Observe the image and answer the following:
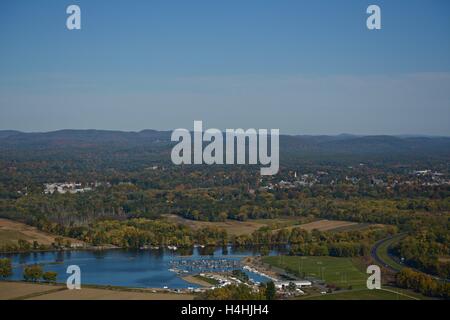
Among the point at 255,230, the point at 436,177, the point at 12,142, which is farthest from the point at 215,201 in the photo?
the point at 12,142

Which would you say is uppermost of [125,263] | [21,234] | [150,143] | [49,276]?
[150,143]

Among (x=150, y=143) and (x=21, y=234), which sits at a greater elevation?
(x=150, y=143)

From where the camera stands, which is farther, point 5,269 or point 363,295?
point 5,269

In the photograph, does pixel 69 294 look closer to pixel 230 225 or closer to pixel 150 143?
pixel 230 225

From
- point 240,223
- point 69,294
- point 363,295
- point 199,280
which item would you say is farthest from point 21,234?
point 363,295

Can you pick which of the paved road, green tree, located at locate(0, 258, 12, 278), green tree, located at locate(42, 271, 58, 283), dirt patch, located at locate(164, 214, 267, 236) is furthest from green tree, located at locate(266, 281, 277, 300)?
dirt patch, located at locate(164, 214, 267, 236)
